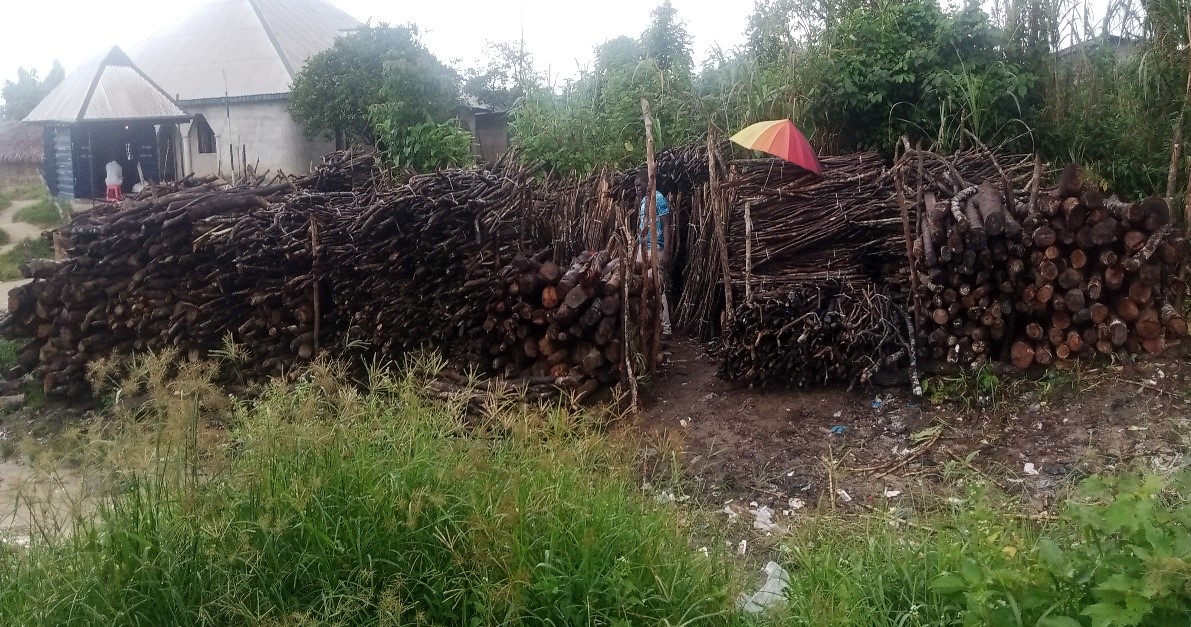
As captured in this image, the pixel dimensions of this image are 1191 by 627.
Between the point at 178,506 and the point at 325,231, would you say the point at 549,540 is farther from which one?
the point at 325,231

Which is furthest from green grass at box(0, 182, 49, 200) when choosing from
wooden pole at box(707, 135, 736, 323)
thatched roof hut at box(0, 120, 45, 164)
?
wooden pole at box(707, 135, 736, 323)

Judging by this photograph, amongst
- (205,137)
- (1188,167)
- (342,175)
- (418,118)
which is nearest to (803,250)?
(1188,167)

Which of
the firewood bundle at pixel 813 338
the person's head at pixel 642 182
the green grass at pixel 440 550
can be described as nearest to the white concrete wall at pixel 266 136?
the person's head at pixel 642 182

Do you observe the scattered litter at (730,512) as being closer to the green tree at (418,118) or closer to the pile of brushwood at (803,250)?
the pile of brushwood at (803,250)

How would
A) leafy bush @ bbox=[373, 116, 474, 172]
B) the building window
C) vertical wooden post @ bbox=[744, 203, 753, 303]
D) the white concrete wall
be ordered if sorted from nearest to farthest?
vertical wooden post @ bbox=[744, 203, 753, 303] → leafy bush @ bbox=[373, 116, 474, 172] → the white concrete wall → the building window

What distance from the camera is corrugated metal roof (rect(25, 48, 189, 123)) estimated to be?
57.5ft

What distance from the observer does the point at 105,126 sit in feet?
58.9

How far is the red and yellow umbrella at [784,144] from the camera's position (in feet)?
23.6

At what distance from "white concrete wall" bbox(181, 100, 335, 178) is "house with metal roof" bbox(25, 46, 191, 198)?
65cm

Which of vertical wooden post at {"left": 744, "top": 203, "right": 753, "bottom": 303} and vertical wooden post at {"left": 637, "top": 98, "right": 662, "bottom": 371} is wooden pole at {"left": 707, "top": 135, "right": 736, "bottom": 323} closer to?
vertical wooden post at {"left": 744, "top": 203, "right": 753, "bottom": 303}

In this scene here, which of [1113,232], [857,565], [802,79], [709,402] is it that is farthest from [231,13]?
[857,565]

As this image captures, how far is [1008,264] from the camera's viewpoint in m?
5.77

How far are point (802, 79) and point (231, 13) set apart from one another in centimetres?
1531

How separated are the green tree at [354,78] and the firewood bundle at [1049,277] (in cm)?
1130
